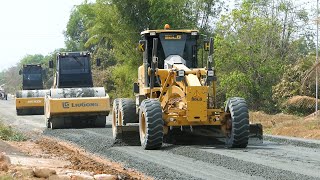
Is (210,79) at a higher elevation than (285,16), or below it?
below

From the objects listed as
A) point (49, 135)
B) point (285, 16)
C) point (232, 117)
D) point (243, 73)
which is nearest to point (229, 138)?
point (232, 117)

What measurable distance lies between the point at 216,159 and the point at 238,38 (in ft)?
79.2

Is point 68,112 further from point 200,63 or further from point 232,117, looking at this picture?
point 232,117

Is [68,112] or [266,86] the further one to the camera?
[266,86]

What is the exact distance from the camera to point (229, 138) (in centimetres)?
1638

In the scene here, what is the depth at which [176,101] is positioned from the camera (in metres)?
16.4

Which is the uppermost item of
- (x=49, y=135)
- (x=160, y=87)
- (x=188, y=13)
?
(x=188, y=13)

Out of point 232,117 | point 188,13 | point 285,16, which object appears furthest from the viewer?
point 285,16

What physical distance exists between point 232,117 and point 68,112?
10738 mm

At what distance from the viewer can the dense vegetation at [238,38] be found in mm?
35312

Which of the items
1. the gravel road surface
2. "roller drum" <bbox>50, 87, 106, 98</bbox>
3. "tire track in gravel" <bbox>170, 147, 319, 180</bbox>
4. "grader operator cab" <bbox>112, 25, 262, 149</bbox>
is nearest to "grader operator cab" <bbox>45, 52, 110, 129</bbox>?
"roller drum" <bbox>50, 87, 106, 98</bbox>

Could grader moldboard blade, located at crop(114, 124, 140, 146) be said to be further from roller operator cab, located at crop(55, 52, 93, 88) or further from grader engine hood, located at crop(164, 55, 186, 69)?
roller operator cab, located at crop(55, 52, 93, 88)

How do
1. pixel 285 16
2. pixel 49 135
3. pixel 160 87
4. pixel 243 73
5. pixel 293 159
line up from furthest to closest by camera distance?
1. pixel 285 16
2. pixel 243 73
3. pixel 49 135
4. pixel 160 87
5. pixel 293 159

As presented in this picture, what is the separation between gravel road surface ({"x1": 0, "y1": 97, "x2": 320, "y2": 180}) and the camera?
1169cm
